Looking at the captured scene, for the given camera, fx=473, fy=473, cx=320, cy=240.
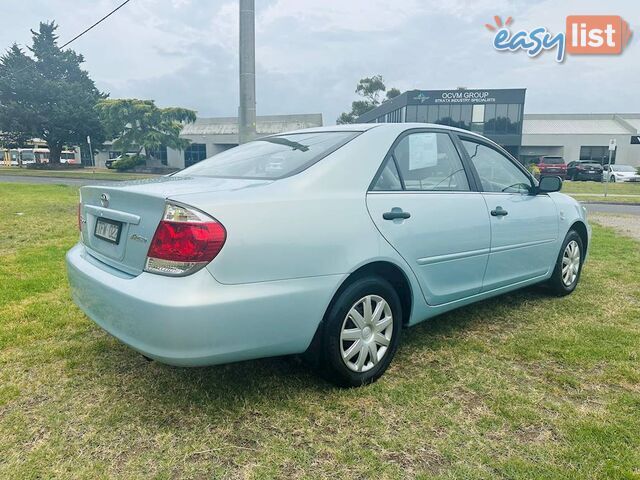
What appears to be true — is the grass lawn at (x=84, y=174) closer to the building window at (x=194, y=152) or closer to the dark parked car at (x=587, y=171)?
the building window at (x=194, y=152)

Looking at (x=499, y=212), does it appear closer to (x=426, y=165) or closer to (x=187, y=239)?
(x=426, y=165)

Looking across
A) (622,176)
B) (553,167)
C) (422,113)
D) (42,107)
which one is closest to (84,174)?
(42,107)

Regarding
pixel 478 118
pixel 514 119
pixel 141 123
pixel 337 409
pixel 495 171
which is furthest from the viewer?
pixel 478 118

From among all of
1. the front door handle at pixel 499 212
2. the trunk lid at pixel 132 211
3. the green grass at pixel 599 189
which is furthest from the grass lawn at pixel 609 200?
the trunk lid at pixel 132 211

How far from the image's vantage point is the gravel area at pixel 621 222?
9336 millimetres

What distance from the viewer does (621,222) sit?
11.2m

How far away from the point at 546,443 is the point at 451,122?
144ft

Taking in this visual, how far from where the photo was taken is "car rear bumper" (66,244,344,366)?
6.95 ft

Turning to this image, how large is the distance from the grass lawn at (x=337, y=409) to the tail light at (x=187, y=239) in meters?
0.86

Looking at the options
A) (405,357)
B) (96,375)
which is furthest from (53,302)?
(405,357)

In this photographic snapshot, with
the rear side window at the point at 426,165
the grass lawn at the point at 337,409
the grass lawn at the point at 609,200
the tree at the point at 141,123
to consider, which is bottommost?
the grass lawn at the point at 337,409

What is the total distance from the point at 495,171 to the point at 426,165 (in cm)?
95

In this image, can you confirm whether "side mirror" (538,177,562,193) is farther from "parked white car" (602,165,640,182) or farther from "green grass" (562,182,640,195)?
"parked white car" (602,165,640,182)

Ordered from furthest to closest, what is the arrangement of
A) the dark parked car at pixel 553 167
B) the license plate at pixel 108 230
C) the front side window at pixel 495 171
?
the dark parked car at pixel 553 167, the front side window at pixel 495 171, the license plate at pixel 108 230
